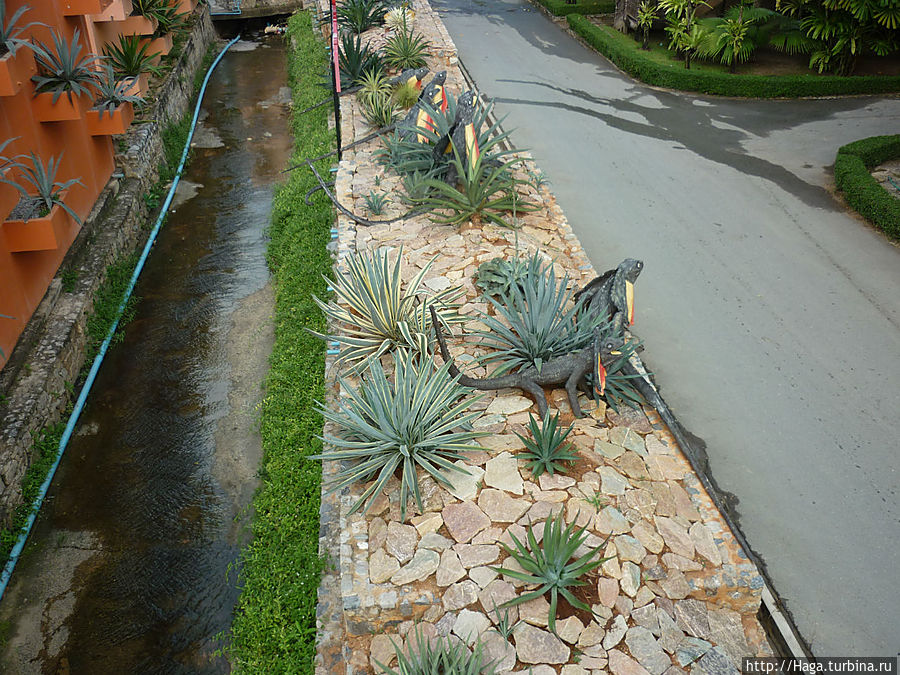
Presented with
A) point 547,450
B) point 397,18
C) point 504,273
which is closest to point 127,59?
point 397,18

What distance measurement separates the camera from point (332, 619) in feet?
13.1

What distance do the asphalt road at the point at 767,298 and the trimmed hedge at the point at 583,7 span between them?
13.3 feet

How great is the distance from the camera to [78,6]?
7004 millimetres

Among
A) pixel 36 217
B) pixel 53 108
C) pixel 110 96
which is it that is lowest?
pixel 36 217

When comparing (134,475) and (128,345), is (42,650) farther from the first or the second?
(128,345)

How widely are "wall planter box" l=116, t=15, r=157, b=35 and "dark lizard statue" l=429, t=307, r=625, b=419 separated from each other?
23.2ft

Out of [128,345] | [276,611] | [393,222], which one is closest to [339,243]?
[393,222]

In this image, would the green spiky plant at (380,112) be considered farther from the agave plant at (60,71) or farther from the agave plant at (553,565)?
the agave plant at (553,565)

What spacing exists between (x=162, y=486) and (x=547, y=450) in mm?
2956

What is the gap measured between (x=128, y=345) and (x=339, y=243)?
2.17 metres

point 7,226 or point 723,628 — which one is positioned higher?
point 7,226

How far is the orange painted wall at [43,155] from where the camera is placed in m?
5.70

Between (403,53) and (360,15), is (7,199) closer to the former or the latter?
(403,53)

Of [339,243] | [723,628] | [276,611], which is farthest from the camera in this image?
[339,243]
